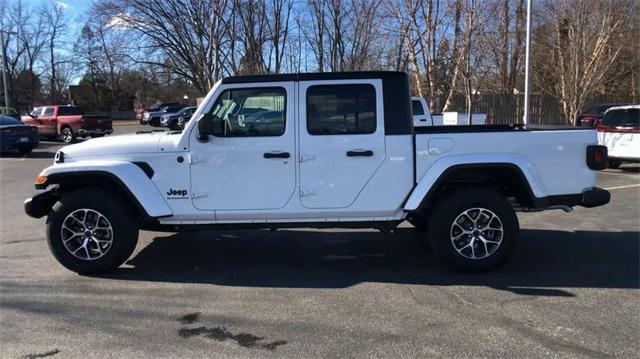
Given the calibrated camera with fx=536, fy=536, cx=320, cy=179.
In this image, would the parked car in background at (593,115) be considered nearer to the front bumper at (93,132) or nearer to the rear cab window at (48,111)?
the front bumper at (93,132)

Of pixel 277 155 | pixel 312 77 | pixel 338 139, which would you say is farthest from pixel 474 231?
pixel 312 77

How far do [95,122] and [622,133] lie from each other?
23766mm

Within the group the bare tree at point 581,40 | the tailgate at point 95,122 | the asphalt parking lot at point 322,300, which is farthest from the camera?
the tailgate at point 95,122

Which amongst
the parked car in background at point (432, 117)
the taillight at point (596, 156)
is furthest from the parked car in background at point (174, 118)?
the taillight at point (596, 156)

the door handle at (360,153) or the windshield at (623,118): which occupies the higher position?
the windshield at (623,118)

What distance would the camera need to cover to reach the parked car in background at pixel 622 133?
43.6ft

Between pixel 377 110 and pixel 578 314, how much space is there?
2661mm

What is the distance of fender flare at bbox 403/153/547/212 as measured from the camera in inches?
212

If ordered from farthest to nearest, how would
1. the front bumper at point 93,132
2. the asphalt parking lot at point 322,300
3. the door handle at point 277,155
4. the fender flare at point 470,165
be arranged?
the front bumper at point 93,132 → the door handle at point 277,155 → the fender flare at point 470,165 → the asphalt parking lot at point 322,300

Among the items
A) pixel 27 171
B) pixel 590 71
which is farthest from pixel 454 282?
pixel 590 71

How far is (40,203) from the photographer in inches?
231

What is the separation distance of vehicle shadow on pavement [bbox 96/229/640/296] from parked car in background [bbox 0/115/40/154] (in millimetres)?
16223

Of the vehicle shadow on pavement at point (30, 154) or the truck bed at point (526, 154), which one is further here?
the vehicle shadow on pavement at point (30, 154)

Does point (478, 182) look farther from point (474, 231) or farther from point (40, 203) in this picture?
point (40, 203)
